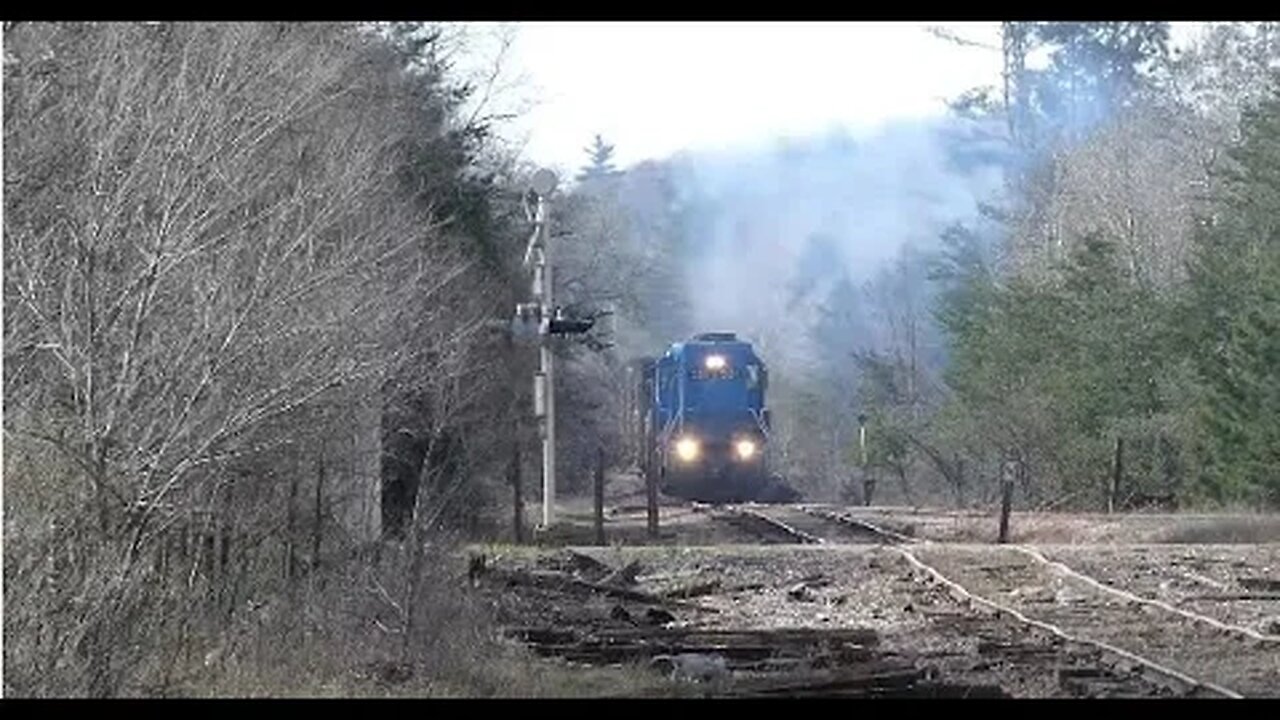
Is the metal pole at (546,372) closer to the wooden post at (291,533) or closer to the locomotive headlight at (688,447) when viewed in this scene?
the locomotive headlight at (688,447)

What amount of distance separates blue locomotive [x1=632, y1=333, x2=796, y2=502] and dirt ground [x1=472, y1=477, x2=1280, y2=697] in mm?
8509

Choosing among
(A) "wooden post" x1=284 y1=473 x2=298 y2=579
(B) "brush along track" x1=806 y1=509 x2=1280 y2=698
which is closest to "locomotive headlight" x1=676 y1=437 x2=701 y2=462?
(B) "brush along track" x1=806 y1=509 x2=1280 y2=698

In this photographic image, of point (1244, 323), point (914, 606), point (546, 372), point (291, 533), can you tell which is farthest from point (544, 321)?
point (1244, 323)

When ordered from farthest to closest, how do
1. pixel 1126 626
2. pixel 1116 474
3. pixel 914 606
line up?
pixel 1116 474
pixel 914 606
pixel 1126 626

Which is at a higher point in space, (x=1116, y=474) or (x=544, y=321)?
(x=544, y=321)

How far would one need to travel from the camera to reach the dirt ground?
41.7 ft

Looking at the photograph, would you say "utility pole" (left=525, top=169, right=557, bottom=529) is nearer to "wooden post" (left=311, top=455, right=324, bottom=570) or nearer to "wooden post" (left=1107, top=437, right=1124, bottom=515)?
"wooden post" (left=311, top=455, right=324, bottom=570)

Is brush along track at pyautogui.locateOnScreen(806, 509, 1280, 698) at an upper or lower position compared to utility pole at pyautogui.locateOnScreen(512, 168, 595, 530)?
lower

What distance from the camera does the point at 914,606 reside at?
18.1 metres

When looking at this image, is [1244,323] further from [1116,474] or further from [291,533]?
[291,533]

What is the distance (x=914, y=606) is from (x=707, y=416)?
70.2 feet

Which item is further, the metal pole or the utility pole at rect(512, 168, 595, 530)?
the metal pole
